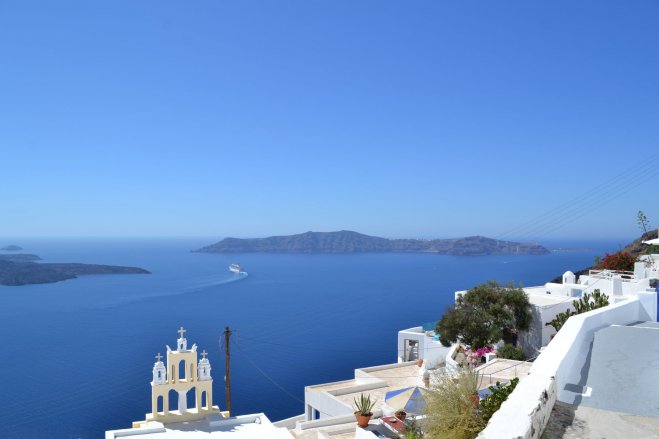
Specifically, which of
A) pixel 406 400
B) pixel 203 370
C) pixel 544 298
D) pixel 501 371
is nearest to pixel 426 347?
pixel 544 298

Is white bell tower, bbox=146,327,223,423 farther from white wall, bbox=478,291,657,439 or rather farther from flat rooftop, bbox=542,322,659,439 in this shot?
flat rooftop, bbox=542,322,659,439

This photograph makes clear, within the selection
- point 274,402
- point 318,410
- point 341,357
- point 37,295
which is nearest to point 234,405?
point 274,402

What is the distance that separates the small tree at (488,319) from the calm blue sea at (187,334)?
20804 millimetres

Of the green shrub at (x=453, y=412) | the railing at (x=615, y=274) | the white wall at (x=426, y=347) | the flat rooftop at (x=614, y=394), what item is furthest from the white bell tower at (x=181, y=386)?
the railing at (x=615, y=274)

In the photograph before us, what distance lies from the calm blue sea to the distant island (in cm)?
633

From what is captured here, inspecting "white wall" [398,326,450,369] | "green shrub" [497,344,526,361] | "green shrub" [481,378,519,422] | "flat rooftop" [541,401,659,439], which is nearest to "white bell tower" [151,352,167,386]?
"white wall" [398,326,450,369]

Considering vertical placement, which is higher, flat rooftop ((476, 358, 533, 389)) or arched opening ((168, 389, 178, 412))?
flat rooftop ((476, 358, 533, 389))

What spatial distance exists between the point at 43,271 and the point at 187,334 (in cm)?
8111

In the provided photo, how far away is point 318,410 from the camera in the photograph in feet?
56.4

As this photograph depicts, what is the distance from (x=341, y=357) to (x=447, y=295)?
4588 centimetres

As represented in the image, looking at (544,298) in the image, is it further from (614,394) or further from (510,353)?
(614,394)

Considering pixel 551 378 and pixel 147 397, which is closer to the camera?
pixel 551 378

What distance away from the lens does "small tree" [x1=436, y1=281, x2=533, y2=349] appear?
2070 cm

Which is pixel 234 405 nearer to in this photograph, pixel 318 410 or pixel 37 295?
pixel 318 410
